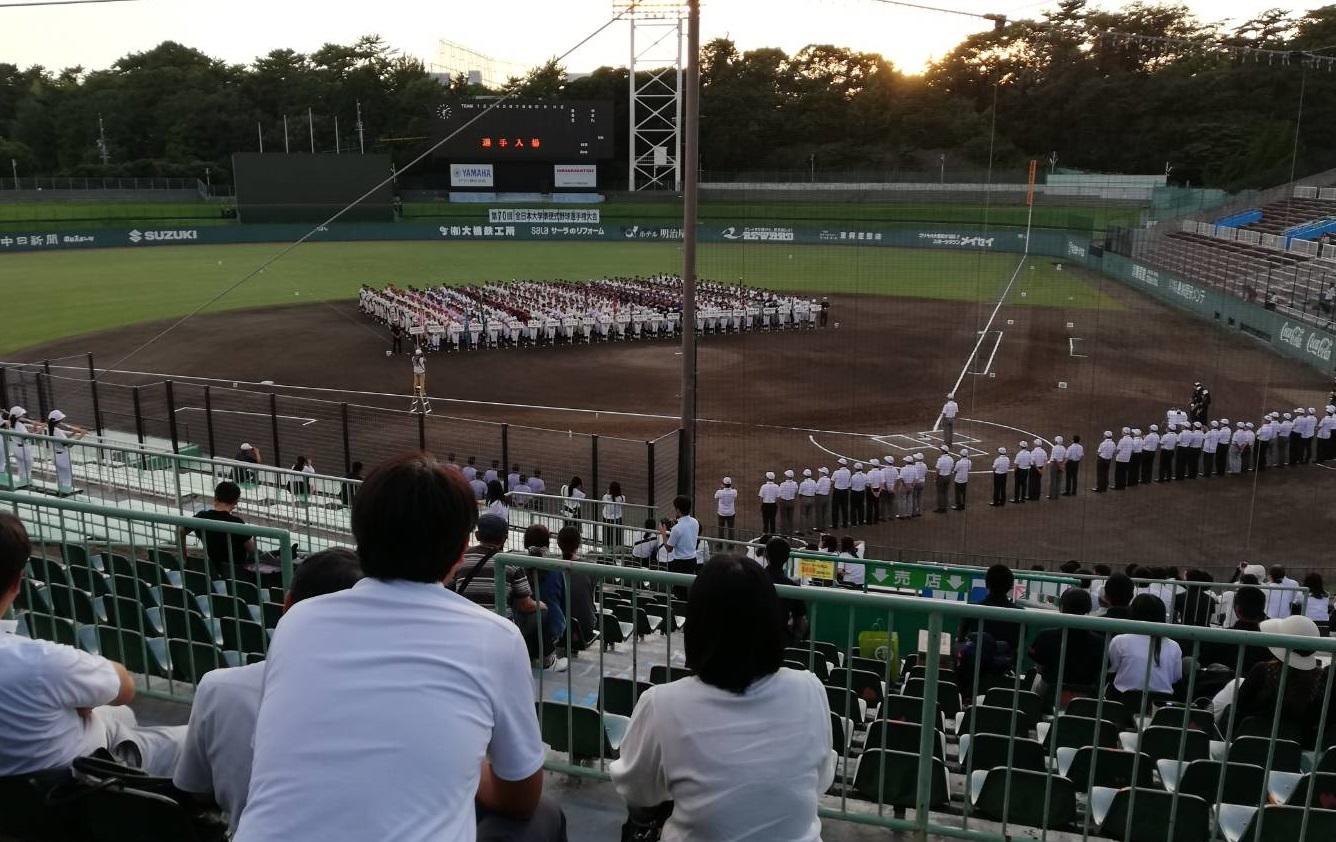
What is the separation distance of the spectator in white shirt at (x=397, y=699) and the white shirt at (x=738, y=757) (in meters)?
0.40

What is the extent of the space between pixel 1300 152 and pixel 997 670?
3815 cm

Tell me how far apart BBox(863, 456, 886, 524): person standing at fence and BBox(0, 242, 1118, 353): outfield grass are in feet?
86.8

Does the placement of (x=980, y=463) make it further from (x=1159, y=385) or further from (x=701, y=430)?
(x=1159, y=385)

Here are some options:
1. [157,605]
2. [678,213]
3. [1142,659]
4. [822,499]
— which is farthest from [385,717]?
[678,213]

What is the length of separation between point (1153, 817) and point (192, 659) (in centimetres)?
467

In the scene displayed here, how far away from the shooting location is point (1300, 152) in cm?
3666

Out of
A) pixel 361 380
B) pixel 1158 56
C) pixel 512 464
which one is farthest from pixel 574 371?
pixel 1158 56

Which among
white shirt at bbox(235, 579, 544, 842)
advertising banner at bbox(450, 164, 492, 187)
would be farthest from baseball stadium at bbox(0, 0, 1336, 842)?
advertising banner at bbox(450, 164, 492, 187)

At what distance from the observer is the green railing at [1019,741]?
3.81m

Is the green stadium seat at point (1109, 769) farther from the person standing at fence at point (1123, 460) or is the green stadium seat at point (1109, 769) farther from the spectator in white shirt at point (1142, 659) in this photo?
the person standing at fence at point (1123, 460)

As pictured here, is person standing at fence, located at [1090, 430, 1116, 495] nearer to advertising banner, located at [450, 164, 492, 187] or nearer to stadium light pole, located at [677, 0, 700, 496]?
stadium light pole, located at [677, 0, 700, 496]

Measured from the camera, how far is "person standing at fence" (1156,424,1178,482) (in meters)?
19.2

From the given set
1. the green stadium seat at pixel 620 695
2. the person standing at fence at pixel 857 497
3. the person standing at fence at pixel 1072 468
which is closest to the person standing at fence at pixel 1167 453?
the person standing at fence at pixel 1072 468

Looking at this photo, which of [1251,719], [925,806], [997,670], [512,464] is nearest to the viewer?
[925,806]
